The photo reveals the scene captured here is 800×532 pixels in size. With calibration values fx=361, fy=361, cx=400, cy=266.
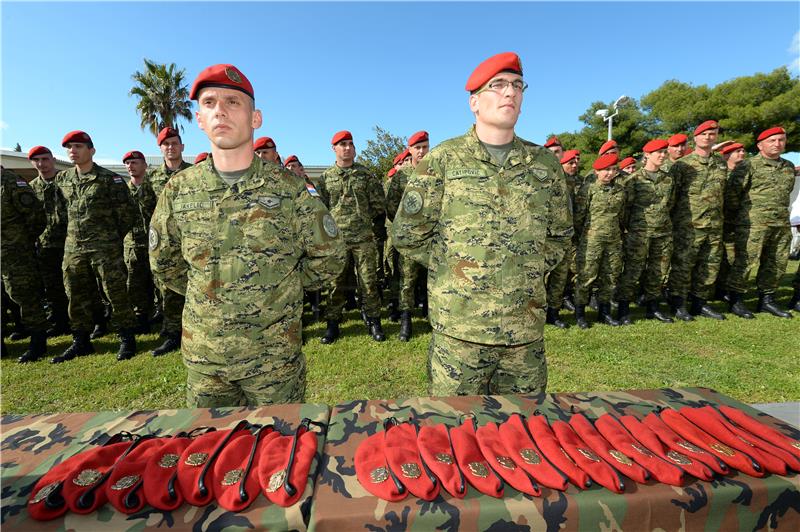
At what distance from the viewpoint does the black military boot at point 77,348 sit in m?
4.54

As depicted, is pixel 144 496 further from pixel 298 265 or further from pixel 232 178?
pixel 232 178

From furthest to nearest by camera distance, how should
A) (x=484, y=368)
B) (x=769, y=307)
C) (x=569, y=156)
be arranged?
(x=569, y=156) < (x=769, y=307) < (x=484, y=368)

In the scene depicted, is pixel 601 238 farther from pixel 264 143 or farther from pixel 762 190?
pixel 264 143

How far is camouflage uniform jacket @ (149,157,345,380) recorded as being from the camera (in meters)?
1.83

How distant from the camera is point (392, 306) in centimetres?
600

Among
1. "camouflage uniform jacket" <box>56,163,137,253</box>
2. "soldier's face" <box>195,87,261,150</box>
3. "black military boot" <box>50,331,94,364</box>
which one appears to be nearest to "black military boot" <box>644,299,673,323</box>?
"soldier's face" <box>195,87,261,150</box>

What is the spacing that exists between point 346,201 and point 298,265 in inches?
117

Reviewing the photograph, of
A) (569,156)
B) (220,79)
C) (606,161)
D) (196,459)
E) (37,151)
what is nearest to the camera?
(196,459)

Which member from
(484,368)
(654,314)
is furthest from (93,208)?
(654,314)

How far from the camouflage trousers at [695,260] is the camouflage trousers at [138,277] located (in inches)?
320

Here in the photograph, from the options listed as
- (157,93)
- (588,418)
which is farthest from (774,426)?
(157,93)

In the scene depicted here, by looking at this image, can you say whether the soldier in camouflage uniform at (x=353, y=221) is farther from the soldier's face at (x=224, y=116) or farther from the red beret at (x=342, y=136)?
the soldier's face at (x=224, y=116)

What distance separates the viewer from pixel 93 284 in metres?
4.56

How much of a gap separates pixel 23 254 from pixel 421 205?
5527mm
